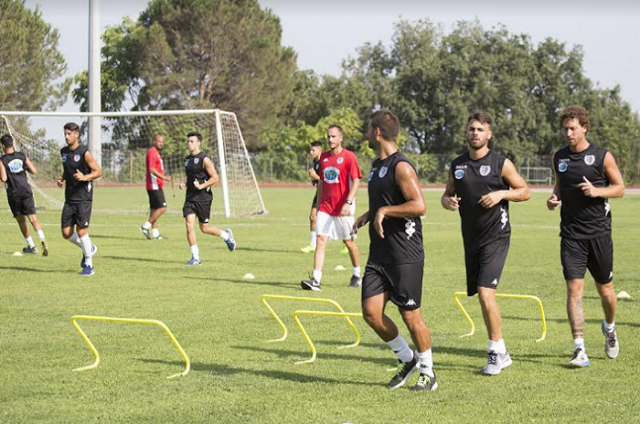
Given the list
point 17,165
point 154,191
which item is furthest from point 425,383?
point 154,191

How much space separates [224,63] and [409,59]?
27083 millimetres

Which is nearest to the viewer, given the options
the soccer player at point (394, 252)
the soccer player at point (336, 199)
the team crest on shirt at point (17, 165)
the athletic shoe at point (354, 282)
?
the soccer player at point (394, 252)

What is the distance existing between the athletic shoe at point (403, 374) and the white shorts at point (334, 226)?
614 cm

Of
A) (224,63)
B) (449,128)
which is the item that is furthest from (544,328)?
(449,128)

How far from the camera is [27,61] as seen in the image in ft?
221

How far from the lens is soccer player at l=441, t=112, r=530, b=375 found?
316 inches

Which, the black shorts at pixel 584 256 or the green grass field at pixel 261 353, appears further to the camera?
the black shorts at pixel 584 256

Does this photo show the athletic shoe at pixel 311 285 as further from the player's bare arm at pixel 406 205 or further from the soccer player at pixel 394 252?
the player's bare arm at pixel 406 205

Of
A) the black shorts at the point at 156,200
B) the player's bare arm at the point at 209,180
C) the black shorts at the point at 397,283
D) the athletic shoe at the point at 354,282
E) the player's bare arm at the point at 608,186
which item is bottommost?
the athletic shoe at the point at 354,282

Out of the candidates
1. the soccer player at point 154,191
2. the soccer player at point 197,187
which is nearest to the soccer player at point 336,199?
the soccer player at point 197,187

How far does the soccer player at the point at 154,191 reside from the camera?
2177 cm

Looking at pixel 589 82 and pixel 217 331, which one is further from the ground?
pixel 589 82

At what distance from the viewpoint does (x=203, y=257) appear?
58.7ft

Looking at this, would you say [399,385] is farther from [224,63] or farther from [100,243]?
[224,63]
